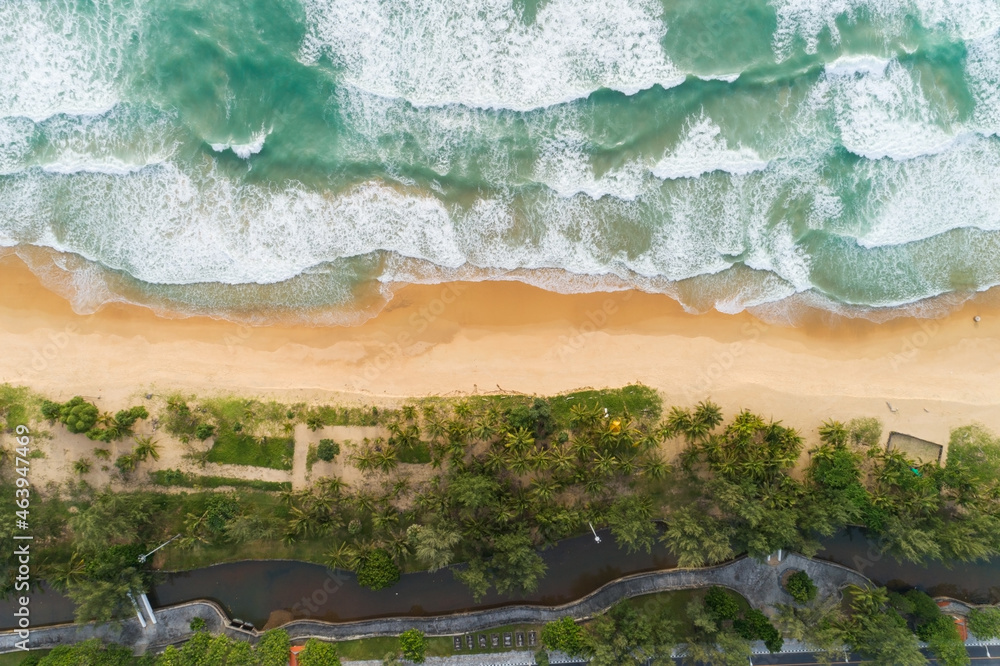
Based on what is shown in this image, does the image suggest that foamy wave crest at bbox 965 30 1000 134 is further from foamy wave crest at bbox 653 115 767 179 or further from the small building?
the small building

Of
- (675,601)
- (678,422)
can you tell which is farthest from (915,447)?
(675,601)

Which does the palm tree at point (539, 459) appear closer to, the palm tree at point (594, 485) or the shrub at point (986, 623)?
the palm tree at point (594, 485)

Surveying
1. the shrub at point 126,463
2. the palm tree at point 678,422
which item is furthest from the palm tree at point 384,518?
the palm tree at point 678,422

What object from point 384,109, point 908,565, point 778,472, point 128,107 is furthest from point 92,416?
point 908,565

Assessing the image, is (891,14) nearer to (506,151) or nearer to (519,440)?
(506,151)

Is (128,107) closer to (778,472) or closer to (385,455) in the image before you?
(385,455)

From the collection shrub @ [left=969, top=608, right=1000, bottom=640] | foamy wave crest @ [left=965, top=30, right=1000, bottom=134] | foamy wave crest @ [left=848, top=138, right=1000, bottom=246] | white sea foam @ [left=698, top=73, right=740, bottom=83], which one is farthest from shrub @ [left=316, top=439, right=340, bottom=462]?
foamy wave crest @ [left=965, top=30, right=1000, bottom=134]
